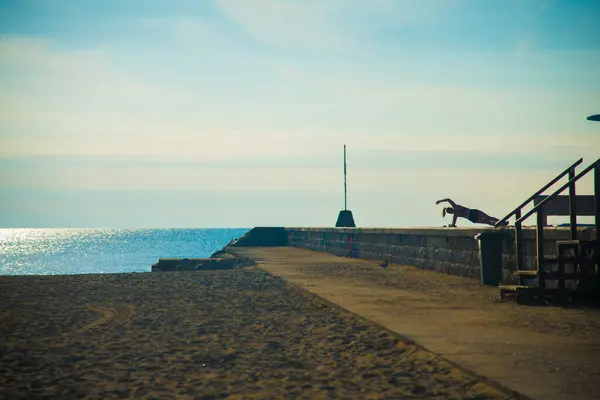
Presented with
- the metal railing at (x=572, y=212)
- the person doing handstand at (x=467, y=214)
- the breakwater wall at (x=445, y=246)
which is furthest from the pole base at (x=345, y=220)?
the metal railing at (x=572, y=212)

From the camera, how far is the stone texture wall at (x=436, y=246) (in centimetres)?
1396

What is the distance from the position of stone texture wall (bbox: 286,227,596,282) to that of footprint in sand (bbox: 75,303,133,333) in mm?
7224

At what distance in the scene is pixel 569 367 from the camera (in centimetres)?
719

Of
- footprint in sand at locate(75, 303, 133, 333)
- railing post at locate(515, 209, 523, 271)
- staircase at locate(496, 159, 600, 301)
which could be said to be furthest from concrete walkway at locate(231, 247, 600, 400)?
footprint in sand at locate(75, 303, 133, 333)

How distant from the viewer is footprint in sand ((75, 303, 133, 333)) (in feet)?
37.5

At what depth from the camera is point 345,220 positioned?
138 ft

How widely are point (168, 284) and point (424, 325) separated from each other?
391 inches

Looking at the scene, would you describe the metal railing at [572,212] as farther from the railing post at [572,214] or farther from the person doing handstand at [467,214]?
the person doing handstand at [467,214]

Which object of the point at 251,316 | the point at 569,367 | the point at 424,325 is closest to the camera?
the point at 569,367

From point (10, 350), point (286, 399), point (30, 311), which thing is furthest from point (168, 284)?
point (286, 399)

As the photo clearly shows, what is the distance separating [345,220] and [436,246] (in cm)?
2252

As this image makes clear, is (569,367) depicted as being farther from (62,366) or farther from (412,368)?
(62,366)

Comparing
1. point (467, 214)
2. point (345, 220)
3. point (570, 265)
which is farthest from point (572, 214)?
point (345, 220)

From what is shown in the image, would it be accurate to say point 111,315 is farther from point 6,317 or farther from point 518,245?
point 518,245
